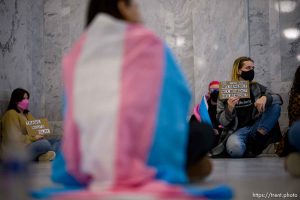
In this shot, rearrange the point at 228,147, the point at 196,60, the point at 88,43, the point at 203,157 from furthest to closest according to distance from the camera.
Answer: the point at 196,60 < the point at 228,147 < the point at 203,157 < the point at 88,43

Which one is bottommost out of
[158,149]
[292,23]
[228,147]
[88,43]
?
[228,147]

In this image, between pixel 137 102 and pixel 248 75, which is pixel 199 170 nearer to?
pixel 137 102

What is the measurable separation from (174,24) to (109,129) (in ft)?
23.5

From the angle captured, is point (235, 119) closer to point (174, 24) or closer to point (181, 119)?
point (174, 24)

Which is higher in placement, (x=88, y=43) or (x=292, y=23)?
(x=292, y=23)

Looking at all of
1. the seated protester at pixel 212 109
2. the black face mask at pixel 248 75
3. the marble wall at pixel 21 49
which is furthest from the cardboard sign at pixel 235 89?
the marble wall at pixel 21 49

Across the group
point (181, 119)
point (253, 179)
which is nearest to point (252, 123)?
point (253, 179)

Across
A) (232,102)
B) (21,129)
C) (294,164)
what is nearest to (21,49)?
(21,129)

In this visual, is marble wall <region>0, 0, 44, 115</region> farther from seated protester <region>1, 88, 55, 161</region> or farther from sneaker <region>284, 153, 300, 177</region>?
sneaker <region>284, 153, 300, 177</region>

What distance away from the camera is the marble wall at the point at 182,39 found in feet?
28.3

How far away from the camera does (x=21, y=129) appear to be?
788 cm

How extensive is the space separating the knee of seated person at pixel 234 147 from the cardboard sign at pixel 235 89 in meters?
0.64

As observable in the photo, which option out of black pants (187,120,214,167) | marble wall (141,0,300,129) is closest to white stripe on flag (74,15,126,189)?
black pants (187,120,214,167)

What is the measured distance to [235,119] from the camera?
7.58 metres
